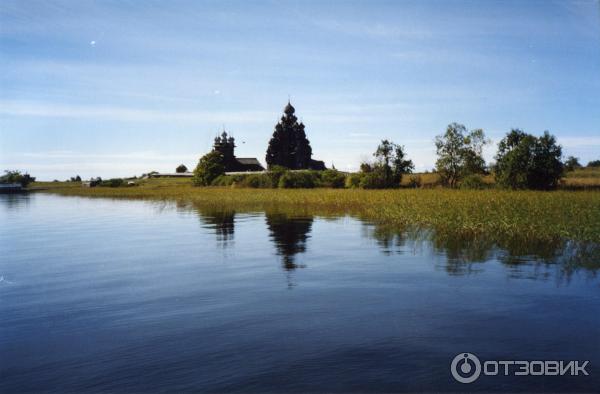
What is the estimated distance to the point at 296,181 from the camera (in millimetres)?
66375

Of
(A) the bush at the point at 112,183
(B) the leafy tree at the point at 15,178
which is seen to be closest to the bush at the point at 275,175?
(A) the bush at the point at 112,183

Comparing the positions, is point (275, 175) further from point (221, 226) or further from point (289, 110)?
point (221, 226)

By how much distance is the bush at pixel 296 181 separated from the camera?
65.9 metres

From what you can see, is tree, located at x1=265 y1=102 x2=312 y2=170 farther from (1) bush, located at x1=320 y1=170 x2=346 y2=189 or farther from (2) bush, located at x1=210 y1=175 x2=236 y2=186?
(1) bush, located at x1=320 y1=170 x2=346 y2=189

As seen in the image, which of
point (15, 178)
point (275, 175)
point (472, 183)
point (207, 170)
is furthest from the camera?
point (15, 178)

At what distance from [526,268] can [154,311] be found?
1074 centimetres

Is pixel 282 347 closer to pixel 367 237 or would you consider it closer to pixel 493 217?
pixel 367 237

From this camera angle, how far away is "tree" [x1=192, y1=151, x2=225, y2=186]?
8531cm

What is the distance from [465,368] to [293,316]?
3.77 m

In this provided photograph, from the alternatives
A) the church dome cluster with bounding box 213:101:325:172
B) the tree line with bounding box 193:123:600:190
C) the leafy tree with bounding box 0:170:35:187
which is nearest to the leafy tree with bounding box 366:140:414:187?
the tree line with bounding box 193:123:600:190

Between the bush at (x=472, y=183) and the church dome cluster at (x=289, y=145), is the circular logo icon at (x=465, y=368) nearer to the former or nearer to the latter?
the bush at (x=472, y=183)

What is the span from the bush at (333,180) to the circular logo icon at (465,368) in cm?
5808
